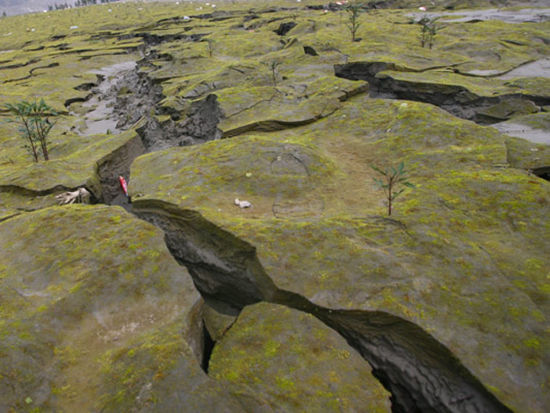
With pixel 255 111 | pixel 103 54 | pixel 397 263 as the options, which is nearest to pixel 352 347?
pixel 397 263

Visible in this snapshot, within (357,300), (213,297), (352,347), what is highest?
(357,300)

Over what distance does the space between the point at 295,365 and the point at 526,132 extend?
32.1 feet

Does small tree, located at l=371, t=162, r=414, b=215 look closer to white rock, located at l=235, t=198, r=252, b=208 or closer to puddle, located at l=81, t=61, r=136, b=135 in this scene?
white rock, located at l=235, t=198, r=252, b=208

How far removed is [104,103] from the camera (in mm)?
24594

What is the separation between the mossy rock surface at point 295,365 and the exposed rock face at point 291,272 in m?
0.02

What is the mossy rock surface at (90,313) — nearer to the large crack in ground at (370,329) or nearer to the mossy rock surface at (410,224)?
the large crack in ground at (370,329)

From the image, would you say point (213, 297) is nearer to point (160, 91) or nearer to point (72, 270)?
point (72, 270)

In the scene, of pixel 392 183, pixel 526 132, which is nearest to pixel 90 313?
pixel 392 183

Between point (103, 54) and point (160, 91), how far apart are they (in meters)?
25.4

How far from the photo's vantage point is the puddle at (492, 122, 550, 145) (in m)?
9.23

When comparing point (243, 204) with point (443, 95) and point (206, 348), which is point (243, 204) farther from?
point (443, 95)

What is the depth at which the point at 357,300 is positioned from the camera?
4859 mm

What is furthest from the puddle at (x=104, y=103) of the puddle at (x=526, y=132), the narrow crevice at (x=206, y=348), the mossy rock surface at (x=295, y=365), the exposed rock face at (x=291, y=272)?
the puddle at (x=526, y=132)

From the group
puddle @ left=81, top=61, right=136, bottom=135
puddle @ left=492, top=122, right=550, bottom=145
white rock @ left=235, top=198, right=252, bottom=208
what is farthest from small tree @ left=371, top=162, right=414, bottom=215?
puddle @ left=81, top=61, right=136, bottom=135
